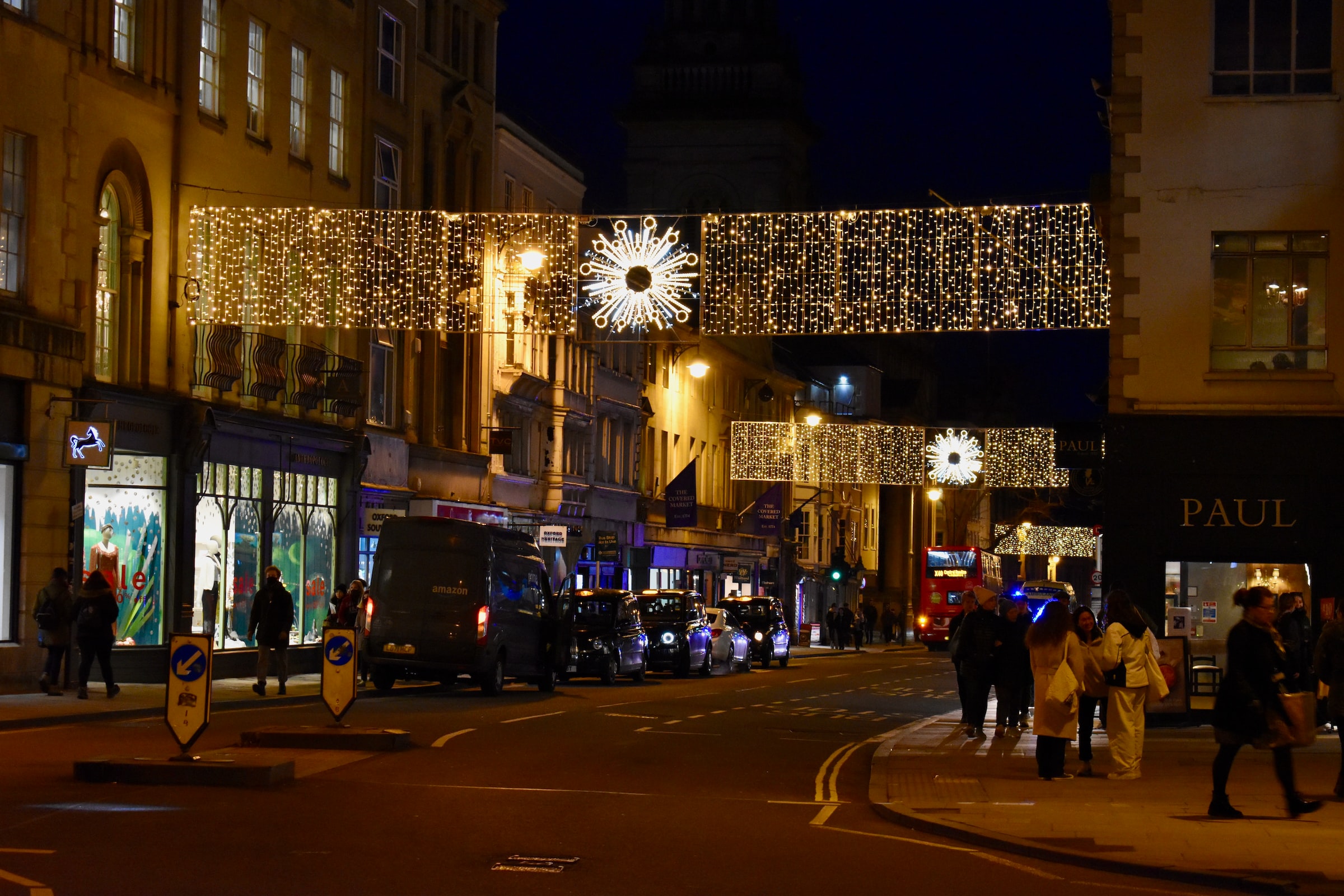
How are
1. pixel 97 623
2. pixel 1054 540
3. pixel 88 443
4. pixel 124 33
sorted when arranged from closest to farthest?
pixel 97 623 → pixel 88 443 → pixel 124 33 → pixel 1054 540

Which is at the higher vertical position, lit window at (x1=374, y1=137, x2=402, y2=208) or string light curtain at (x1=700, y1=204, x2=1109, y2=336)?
lit window at (x1=374, y1=137, x2=402, y2=208)

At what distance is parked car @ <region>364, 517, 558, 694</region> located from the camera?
28.3 meters

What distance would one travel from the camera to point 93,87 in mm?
28016

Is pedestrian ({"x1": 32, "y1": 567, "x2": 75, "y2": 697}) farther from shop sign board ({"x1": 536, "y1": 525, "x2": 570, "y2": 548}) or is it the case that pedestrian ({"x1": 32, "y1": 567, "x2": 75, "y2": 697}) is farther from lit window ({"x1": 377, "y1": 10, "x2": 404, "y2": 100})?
shop sign board ({"x1": 536, "y1": 525, "x2": 570, "y2": 548})

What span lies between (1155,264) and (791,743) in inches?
305

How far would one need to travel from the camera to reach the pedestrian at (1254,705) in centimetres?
1406

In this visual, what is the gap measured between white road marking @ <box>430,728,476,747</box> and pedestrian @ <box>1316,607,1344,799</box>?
8384 mm

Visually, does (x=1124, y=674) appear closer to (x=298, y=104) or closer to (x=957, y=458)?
(x=298, y=104)

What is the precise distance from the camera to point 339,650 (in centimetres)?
1934

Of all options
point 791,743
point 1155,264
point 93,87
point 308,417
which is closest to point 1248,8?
point 1155,264

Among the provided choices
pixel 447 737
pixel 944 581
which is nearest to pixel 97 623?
pixel 447 737

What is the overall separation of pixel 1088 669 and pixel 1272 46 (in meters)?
10.2

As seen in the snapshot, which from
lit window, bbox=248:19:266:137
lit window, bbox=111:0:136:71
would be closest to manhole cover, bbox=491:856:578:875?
lit window, bbox=111:0:136:71

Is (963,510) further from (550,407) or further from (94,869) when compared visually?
(94,869)
